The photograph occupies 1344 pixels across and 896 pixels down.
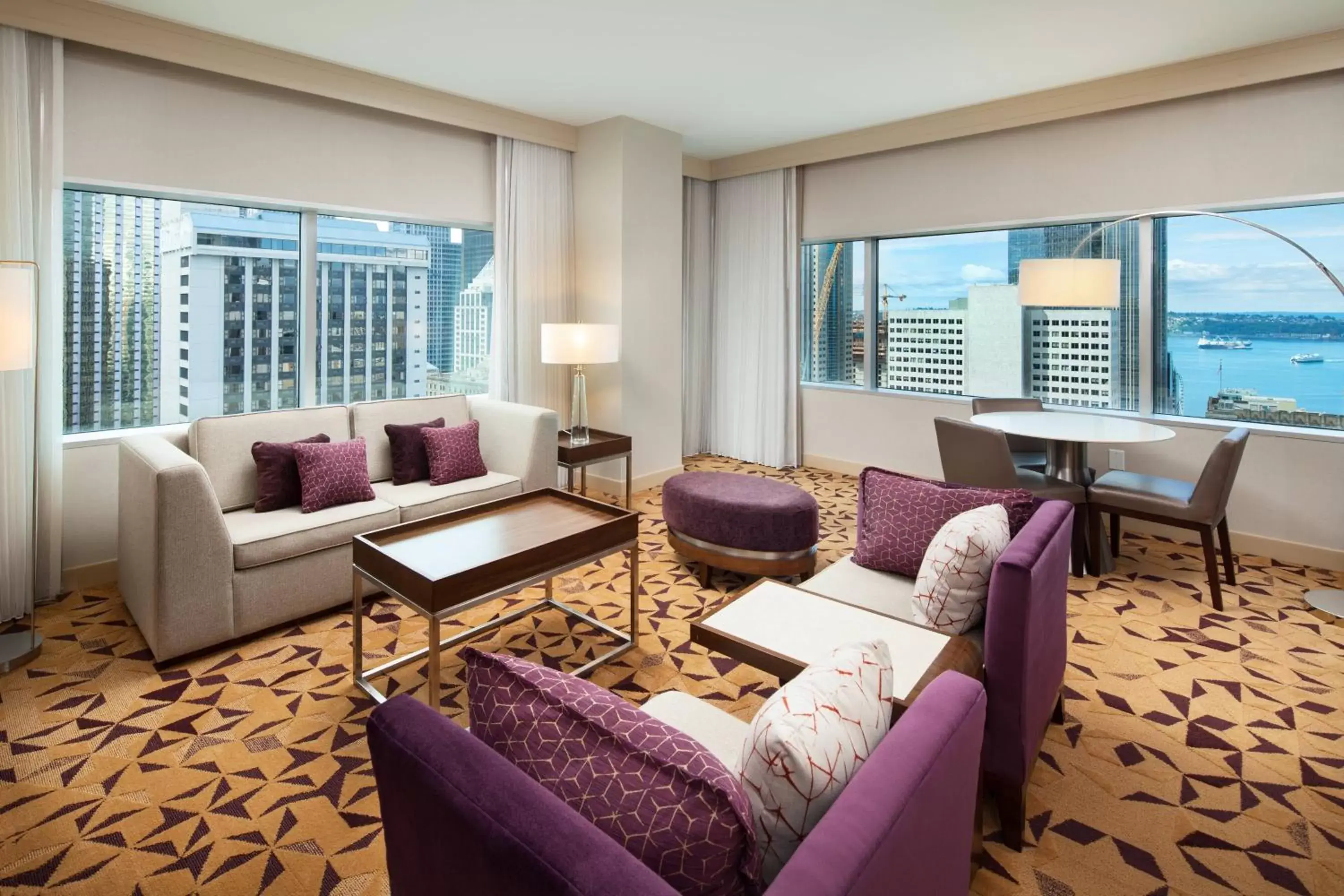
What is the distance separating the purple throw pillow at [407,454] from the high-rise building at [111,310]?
127 centimetres

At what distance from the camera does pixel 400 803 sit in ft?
3.63

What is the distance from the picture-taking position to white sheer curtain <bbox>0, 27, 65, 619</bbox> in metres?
3.15

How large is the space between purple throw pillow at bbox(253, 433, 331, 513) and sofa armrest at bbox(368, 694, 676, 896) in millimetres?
2623

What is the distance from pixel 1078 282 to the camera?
152 inches

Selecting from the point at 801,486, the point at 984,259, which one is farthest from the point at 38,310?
the point at 984,259

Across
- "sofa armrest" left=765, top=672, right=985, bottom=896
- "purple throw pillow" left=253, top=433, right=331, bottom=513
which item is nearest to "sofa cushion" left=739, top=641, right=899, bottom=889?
"sofa armrest" left=765, top=672, right=985, bottom=896

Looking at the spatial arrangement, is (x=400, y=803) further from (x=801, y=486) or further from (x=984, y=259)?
(x=984, y=259)

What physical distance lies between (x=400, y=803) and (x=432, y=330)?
14.4ft

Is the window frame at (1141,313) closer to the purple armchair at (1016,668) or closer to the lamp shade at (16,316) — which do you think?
the purple armchair at (1016,668)

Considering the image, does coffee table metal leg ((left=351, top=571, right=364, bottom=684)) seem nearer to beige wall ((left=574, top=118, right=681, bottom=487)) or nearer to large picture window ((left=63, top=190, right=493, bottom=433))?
large picture window ((left=63, top=190, right=493, bottom=433))

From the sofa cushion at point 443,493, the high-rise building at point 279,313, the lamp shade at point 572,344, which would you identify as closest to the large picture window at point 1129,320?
the lamp shade at point 572,344

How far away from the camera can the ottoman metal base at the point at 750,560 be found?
345cm

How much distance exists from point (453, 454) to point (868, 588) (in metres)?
2.45

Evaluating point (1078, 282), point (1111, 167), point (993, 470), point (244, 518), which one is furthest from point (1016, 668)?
point (1111, 167)
